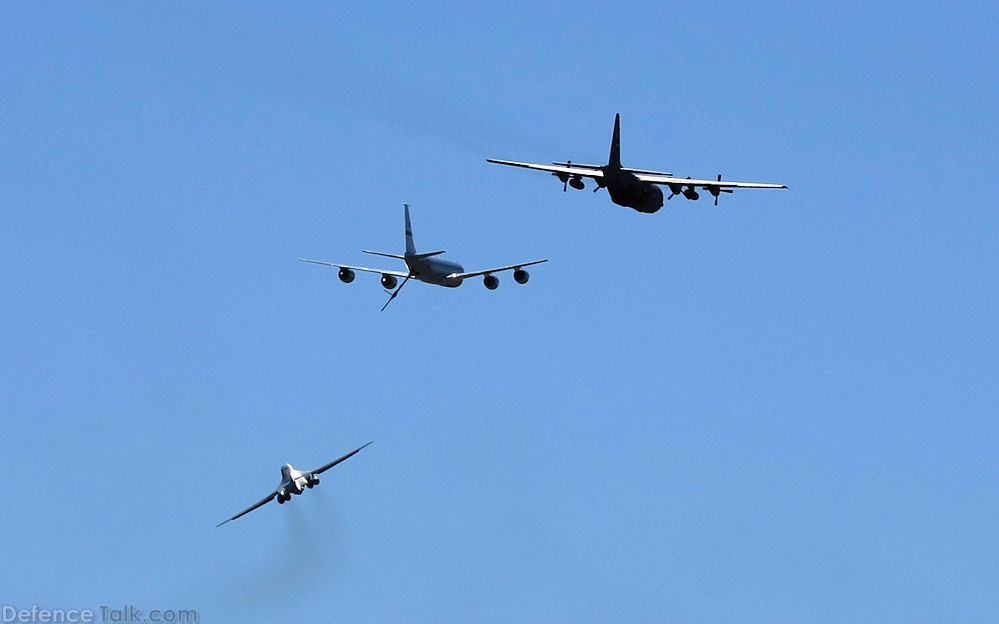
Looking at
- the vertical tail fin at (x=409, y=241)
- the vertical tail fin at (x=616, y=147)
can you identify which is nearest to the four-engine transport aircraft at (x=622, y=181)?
the vertical tail fin at (x=616, y=147)

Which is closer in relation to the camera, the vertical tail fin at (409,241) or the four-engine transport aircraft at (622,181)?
the four-engine transport aircraft at (622,181)

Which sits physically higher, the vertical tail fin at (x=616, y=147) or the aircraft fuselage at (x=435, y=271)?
the vertical tail fin at (x=616, y=147)

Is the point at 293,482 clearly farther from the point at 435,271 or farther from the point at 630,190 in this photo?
the point at 630,190

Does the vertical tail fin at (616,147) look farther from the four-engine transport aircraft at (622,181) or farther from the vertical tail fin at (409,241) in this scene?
the vertical tail fin at (409,241)

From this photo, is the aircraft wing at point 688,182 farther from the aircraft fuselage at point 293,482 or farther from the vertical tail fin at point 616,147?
the aircraft fuselage at point 293,482

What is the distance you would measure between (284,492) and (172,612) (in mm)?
11603

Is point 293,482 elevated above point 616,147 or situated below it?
below

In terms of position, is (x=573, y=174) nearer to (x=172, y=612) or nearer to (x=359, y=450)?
Result: (x=359, y=450)

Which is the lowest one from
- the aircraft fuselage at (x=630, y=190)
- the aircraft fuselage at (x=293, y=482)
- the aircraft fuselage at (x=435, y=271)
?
the aircraft fuselage at (x=293, y=482)

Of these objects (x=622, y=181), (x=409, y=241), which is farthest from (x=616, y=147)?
(x=409, y=241)

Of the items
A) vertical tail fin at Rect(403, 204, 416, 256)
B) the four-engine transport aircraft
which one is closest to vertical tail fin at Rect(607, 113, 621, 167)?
the four-engine transport aircraft

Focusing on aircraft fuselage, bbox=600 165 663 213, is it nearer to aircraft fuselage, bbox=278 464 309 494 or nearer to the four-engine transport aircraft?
the four-engine transport aircraft

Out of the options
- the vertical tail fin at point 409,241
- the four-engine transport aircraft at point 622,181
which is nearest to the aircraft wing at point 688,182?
the four-engine transport aircraft at point 622,181

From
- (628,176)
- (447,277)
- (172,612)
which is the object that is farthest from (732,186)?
(172,612)
